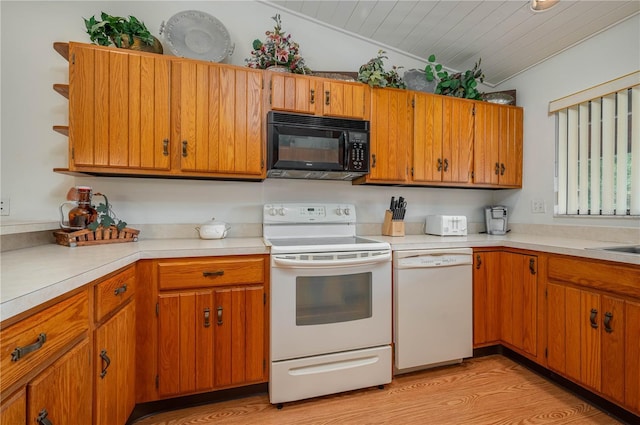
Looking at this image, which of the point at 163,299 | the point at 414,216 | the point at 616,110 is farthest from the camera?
the point at 414,216

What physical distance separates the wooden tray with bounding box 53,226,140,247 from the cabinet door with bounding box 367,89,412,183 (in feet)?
5.63

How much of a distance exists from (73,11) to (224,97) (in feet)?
3.99

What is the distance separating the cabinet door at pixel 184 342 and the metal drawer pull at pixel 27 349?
0.80 metres

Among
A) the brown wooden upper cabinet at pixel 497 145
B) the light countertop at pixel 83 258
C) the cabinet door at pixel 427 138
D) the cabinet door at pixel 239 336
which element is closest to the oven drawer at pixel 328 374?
the cabinet door at pixel 239 336

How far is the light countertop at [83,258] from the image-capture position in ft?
2.59

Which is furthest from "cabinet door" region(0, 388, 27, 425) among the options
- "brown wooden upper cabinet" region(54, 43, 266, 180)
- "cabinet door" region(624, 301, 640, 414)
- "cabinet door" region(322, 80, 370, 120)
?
"cabinet door" region(624, 301, 640, 414)

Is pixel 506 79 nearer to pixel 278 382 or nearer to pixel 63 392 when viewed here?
pixel 278 382

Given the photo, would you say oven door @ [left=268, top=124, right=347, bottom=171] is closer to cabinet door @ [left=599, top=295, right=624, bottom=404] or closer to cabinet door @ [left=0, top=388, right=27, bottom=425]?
cabinet door @ [left=0, top=388, right=27, bottom=425]

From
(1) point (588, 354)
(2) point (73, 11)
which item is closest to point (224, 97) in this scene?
(2) point (73, 11)

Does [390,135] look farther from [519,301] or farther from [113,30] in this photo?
[113,30]

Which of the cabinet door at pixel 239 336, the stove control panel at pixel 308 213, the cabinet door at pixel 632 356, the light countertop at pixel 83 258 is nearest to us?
the light countertop at pixel 83 258

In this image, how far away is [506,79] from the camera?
287cm

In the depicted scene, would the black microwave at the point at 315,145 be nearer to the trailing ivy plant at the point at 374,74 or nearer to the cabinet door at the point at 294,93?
the cabinet door at the point at 294,93

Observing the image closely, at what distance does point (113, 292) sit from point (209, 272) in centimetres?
47
